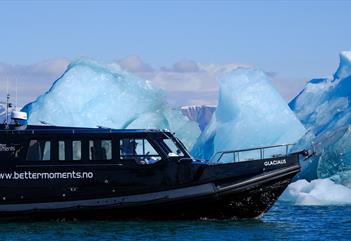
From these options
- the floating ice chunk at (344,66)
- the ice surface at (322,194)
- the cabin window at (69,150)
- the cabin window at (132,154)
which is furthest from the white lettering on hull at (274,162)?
the floating ice chunk at (344,66)

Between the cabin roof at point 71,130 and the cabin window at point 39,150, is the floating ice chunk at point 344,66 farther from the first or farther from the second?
the cabin window at point 39,150

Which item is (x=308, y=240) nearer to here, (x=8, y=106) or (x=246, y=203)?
(x=246, y=203)

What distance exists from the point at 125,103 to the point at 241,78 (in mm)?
4902

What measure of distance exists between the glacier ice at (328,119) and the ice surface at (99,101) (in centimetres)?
591

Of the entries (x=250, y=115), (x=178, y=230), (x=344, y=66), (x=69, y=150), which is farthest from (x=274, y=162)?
(x=344, y=66)

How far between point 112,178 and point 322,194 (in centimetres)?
960

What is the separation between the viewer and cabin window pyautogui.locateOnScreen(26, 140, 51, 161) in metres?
21.6

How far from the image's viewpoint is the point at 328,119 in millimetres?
36688

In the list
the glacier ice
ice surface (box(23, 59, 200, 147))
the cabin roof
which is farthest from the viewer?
ice surface (box(23, 59, 200, 147))

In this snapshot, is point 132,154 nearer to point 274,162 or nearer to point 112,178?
point 112,178

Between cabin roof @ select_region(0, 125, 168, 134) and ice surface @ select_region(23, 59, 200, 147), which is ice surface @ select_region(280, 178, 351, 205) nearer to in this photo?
cabin roof @ select_region(0, 125, 168, 134)

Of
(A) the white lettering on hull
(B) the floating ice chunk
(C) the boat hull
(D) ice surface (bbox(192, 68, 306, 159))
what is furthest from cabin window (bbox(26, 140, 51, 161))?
(B) the floating ice chunk

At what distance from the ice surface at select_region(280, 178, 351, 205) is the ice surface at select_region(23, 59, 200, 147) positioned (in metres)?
10.0

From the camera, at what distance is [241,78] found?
122 feet
